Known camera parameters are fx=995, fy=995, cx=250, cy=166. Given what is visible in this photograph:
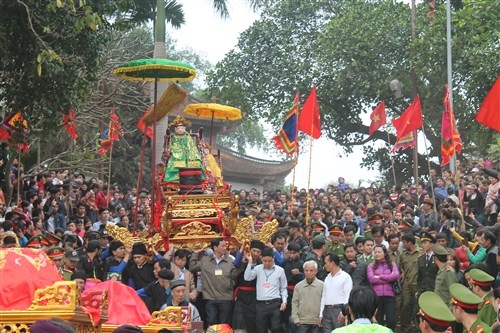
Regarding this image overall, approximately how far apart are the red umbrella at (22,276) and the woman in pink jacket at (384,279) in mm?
8747

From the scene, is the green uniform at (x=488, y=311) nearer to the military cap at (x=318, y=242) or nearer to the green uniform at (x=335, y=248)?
the military cap at (x=318, y=242)

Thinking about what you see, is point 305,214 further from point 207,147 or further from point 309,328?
point 309,328

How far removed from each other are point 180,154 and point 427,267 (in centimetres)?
559

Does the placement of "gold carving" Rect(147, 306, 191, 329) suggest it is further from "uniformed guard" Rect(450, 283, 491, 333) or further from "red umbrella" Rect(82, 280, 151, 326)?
"uniformed guard" Rect(450, 283, 491, 333)

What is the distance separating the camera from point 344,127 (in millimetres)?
38906

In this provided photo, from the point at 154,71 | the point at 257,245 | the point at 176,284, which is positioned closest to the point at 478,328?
the point at 176,284

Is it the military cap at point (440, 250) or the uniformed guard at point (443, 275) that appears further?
the military cap at point (440, 250)

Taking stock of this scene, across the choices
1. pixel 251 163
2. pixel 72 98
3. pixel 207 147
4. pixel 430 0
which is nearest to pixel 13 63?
pixel 72 98

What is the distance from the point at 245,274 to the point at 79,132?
14.1 m

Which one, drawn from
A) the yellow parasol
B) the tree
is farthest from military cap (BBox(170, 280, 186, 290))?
the tree

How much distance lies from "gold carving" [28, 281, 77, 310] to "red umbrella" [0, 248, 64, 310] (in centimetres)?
11

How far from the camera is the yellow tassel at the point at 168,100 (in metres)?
17.7

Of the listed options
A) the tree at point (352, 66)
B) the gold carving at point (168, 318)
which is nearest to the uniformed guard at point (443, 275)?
the gold carving at point (168, 318)

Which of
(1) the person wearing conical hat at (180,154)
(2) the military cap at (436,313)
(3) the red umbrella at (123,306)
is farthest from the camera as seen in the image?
(1) the person wearing conical hat at (180,154)
